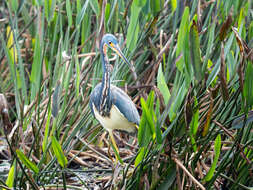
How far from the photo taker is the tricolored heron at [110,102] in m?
1.54

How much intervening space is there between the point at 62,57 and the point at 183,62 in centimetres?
68

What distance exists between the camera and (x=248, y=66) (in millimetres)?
1271

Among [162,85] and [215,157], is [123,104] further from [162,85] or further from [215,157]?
[215,157]

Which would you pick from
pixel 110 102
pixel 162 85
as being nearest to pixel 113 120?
pixel 110 102

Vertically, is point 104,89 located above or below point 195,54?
below

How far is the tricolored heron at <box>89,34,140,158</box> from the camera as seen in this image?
154 centimetres

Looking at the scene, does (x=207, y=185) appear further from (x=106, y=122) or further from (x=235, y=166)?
(x=106, y=122)

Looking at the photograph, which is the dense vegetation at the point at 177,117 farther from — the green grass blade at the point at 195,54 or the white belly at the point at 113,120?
the white belly at the point at 113,120

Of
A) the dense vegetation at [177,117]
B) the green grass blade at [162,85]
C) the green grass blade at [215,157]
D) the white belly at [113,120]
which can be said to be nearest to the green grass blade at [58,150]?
the dense vegetation at [177,117]

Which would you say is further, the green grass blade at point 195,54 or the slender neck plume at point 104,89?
the slender neck plume at point 104,89

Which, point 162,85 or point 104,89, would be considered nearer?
point 162,85

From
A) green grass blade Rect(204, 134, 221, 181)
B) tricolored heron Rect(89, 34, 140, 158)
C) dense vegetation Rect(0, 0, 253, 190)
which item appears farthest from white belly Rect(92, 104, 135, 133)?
green grass blade Rect(204, 134, 221, 181)

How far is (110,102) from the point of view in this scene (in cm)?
Result: 155

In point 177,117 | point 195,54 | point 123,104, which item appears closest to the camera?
point 195,54
